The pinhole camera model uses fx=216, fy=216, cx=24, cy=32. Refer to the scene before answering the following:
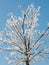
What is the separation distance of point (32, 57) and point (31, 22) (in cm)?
323

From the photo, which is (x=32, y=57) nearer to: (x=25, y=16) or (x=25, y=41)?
(x=25, y=41)

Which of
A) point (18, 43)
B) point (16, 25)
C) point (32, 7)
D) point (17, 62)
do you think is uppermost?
point (32, 7)

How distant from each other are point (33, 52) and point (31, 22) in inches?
109

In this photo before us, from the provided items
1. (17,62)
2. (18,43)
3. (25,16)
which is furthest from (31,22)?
(17,62)

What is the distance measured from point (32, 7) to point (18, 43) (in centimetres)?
369

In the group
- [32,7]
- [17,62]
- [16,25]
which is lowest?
[17,62]

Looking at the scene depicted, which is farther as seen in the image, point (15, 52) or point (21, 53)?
point (15, 52)

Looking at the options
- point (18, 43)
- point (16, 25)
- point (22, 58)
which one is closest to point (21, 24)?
point (16, 25)

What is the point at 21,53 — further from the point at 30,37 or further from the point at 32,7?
the point at 32,7

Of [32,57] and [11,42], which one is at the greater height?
[11,42]

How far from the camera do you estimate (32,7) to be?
66.8ft

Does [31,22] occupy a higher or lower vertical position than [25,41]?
higher

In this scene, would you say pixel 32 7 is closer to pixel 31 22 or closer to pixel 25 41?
pixel 31 22

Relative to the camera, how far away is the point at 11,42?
65.5ft
